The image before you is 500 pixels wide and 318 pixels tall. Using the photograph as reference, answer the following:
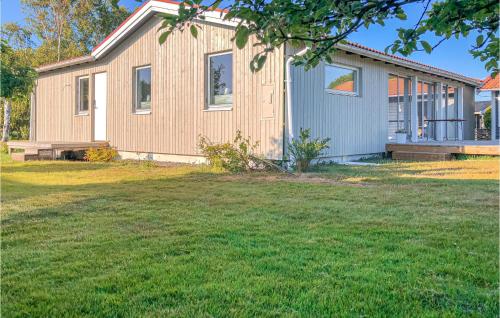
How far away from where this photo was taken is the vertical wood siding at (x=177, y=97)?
9.21 metres

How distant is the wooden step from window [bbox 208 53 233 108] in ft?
15.3

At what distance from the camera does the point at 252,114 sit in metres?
9.42

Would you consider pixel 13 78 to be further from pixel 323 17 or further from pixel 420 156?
pixel 420 156

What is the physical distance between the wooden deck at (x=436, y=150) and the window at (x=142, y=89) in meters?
6.46

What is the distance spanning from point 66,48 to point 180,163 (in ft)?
62.5

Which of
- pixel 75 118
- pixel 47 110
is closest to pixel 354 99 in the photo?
pixel 75 118

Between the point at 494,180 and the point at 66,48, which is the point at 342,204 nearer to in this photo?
the point at 494,180

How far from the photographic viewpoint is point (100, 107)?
527 inches

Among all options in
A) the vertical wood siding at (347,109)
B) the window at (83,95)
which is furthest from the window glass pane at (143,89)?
the vertical wood siding at (347,109)

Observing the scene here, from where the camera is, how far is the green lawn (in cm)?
220

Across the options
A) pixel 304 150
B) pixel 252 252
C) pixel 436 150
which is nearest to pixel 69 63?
pixel 304 150

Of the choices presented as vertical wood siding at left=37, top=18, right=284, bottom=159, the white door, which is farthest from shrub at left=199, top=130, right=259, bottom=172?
the white door

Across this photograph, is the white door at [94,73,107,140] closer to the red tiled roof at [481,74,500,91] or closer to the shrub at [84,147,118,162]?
the shrub at [84,147,118,162]

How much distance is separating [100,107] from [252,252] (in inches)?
453
